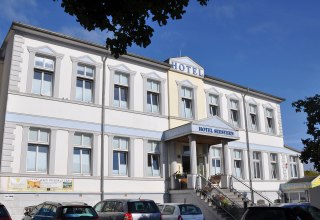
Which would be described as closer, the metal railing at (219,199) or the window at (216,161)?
the metal railing at (219,199)

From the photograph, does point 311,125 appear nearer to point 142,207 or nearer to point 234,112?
point 142,207

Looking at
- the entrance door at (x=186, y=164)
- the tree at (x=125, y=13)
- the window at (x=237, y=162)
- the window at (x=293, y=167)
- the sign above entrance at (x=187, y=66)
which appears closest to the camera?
the tree at (x=125, y=13)

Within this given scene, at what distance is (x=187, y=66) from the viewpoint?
27.0 meters

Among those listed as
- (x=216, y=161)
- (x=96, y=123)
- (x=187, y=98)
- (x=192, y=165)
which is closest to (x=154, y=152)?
(x=192, y=165)

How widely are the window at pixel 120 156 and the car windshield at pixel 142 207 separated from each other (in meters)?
7.79

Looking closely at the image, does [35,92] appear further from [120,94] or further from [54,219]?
[54,219]

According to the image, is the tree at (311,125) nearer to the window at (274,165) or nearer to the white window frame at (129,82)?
the white window frame at (129,82)

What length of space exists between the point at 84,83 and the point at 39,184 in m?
6.31

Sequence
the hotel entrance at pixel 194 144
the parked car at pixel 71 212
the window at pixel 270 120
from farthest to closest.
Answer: the window at pixel 270 120
the hotel entrance at pixel 194 144
the parked car at pixel 71 212

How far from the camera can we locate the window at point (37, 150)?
62.2ft

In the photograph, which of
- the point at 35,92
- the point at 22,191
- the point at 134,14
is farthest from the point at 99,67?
the point at 134,14

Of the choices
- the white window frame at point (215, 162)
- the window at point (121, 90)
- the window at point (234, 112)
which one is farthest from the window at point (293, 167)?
the window at point (121, 90)

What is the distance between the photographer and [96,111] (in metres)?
21.8

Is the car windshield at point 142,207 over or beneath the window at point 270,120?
beneath
